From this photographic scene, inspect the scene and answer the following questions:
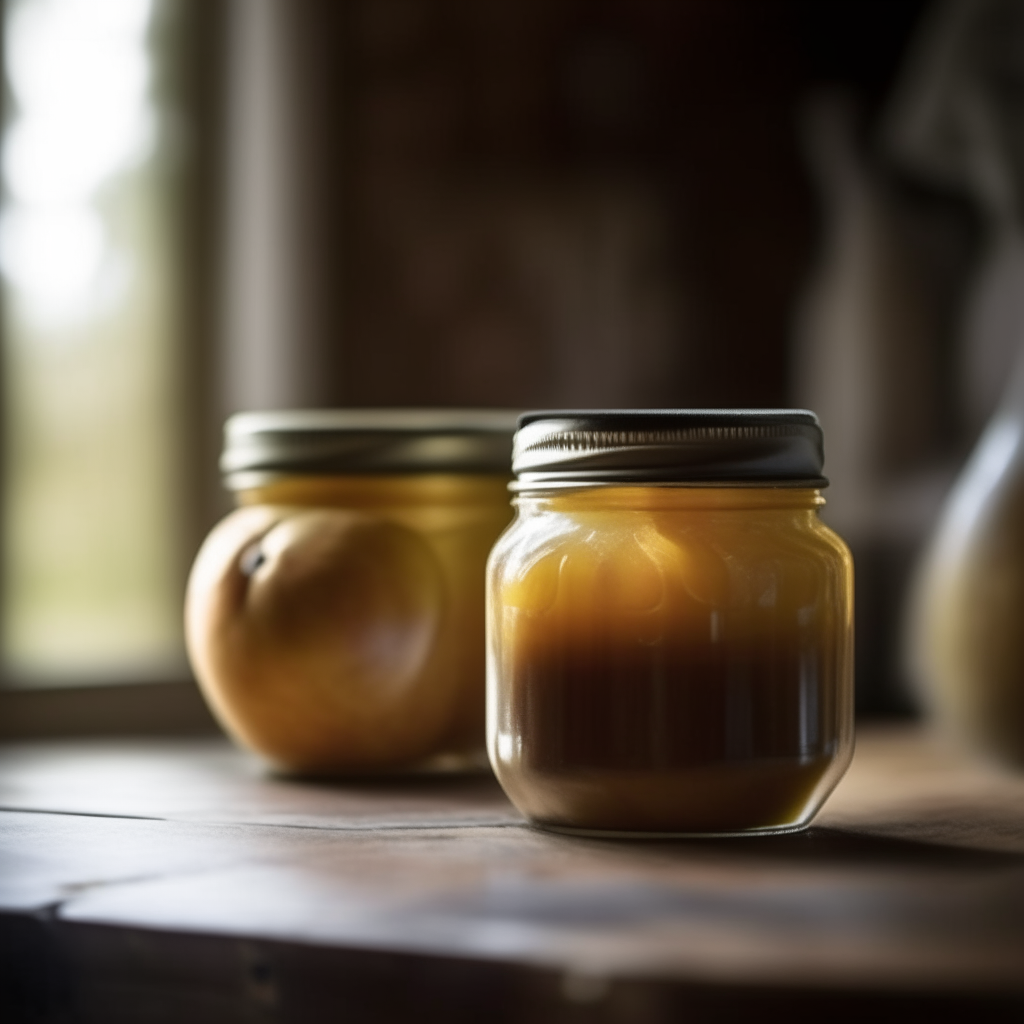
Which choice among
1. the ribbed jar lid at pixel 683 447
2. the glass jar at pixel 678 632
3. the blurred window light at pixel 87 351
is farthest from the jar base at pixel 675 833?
the blurred window light at pixel 87 351

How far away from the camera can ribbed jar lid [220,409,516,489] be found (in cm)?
83

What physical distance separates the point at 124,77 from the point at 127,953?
40.2 inches

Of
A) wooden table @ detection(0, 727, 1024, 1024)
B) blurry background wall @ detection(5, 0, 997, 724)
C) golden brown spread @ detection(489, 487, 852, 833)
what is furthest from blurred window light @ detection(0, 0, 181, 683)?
golden brown spread @ detection(489, 487, 852, 833)

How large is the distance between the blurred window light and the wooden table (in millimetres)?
606

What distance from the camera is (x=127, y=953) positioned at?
487 mm

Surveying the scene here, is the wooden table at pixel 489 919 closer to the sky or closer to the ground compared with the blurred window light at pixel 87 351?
closer to the ground

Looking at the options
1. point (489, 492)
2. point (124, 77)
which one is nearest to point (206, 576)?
point (489, 492)

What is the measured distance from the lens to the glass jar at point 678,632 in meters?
0.60

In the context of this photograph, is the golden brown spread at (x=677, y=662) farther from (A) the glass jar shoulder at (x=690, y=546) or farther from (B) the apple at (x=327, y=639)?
(B) the apple at (x=327, y=639)

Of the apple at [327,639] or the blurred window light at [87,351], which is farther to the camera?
the blurred window light at [87,351]

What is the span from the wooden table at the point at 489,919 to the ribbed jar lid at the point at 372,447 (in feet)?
0.62

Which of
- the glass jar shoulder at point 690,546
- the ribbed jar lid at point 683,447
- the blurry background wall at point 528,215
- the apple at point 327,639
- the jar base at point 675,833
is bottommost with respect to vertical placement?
the jar base at point 675,833

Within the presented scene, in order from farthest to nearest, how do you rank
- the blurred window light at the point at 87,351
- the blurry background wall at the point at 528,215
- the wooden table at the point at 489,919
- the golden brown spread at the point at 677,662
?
the blurry background wall at the point at 528,215
the blurred window light at the point at 87,351
the golden brown spread at the point at 677,662
the wooden table at the point at 489,919

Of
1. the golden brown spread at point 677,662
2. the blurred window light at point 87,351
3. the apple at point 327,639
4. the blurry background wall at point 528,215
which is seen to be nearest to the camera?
the golden brown spread at point 677,662
